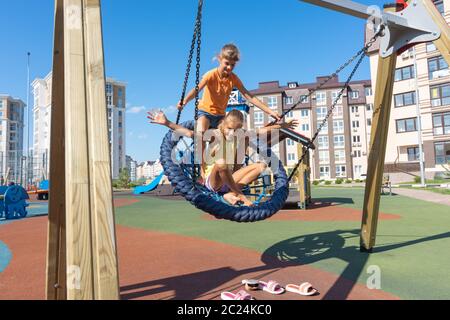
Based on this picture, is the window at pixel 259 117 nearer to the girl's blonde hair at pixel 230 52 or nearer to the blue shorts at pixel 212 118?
the blue shorts at pixel 212 118

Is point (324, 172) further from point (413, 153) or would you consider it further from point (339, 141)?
point (413, 153)

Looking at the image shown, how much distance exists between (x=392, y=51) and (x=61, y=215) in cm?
404

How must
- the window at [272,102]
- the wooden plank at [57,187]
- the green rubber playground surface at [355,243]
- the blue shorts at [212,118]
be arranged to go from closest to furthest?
1. the wooden plank at [57,187]
2. the blue shorts at [212,118]
3. the green rubber playground surface at [355,243]
4. the window at [272,102]

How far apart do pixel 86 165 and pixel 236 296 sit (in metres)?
2.23

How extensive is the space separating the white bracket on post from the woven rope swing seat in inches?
83.3

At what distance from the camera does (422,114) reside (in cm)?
2816

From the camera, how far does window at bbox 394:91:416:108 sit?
2912 centimetres

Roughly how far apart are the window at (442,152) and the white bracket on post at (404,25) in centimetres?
2785

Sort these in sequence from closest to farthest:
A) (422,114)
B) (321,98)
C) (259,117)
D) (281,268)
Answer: (281,268), (422,114), (321,98), (259,117)

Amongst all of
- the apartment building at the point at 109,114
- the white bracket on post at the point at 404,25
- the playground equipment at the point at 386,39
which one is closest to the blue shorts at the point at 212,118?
the playground equipment at the point at 386,39

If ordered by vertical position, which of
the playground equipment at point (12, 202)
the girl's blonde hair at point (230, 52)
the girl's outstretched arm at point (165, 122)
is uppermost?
the girl's blonde hair at point (230, 52)

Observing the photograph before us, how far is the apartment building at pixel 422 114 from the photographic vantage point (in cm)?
2680

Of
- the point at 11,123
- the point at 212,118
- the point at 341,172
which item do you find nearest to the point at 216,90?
the point at 212,118
